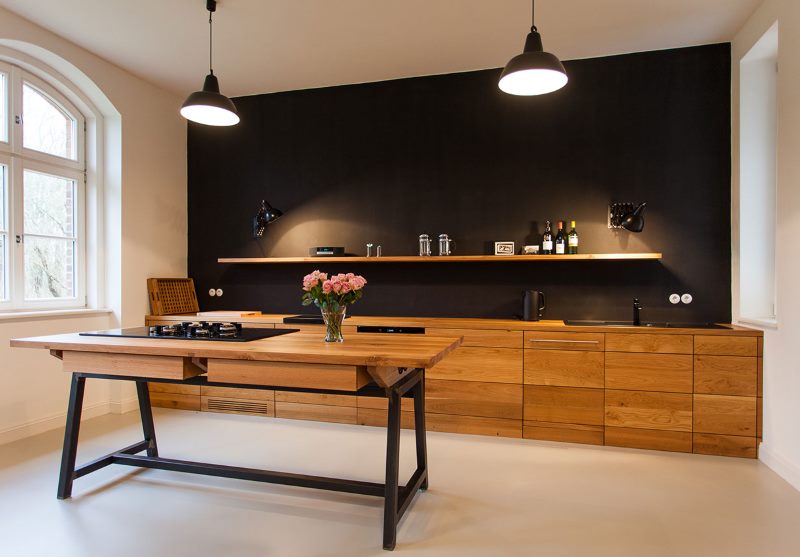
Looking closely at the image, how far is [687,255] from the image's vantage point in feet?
12.8

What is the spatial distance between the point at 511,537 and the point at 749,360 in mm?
2173

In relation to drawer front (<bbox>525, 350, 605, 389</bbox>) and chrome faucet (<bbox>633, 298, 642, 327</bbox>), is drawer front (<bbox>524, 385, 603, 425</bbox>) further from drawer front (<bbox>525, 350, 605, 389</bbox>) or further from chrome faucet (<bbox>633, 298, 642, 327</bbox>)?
chrome faucet (<bbox>633, 298, 642, 327</bbox>)

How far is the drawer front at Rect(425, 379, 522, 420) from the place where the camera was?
374cm

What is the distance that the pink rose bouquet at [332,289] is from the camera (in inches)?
100

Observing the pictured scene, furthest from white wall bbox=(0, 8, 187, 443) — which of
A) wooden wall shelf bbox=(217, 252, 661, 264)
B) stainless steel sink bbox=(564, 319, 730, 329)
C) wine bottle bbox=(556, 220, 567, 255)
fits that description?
stainless steel sink bbox=(564, 319, 730, 329)

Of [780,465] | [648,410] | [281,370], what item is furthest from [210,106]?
[780,465]

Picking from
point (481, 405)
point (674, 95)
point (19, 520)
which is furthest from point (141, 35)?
point (674, 95)

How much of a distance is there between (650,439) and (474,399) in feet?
4.07

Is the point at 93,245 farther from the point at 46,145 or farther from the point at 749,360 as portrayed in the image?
the point at 749,360

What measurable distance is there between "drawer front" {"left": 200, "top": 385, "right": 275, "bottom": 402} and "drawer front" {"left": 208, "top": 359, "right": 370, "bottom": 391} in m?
1.98

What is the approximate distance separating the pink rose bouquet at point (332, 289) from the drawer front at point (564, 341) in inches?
65.1

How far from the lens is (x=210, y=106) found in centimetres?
288

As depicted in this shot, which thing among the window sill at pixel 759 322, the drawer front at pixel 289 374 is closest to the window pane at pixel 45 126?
the drawer front at pixel 289 374

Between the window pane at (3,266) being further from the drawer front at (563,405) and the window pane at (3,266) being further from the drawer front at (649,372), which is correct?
the drawer front at (649,372)
